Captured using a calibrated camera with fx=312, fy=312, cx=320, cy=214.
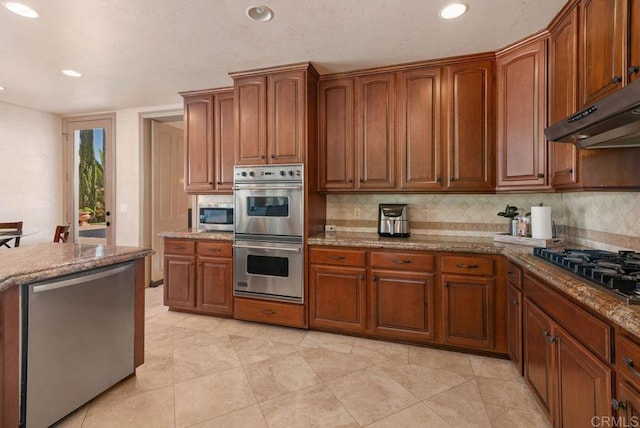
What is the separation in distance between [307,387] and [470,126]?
8.24 feet

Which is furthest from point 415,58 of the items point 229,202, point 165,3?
point 229,202

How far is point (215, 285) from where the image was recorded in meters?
3.32

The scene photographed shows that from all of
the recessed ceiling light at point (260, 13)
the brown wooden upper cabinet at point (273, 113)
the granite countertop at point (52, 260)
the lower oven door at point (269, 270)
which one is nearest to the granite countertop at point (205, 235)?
the lower oven door at point (269, 270)

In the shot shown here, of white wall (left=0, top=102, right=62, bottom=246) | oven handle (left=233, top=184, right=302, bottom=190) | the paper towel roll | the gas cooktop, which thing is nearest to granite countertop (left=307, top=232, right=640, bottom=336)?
the gas cooktop

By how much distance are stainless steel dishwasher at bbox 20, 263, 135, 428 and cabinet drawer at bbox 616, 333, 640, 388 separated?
8.05 feet

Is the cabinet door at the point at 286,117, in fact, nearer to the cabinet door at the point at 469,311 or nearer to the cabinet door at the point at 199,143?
the cabinet door at the point at 199,143

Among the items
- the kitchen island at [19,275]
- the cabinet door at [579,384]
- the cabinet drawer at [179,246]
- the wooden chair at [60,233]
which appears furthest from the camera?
the wooden chair at [60,233]

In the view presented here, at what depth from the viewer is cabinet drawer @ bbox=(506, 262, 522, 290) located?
2.10 metres

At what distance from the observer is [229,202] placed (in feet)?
12.5

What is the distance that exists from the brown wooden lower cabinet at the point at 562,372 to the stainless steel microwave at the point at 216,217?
2887 mm

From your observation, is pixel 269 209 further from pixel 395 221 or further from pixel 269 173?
pixel 395 221

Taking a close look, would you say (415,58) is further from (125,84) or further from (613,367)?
(125,84)

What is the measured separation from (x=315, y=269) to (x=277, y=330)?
719 millimetres

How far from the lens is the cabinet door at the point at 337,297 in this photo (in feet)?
9.30
